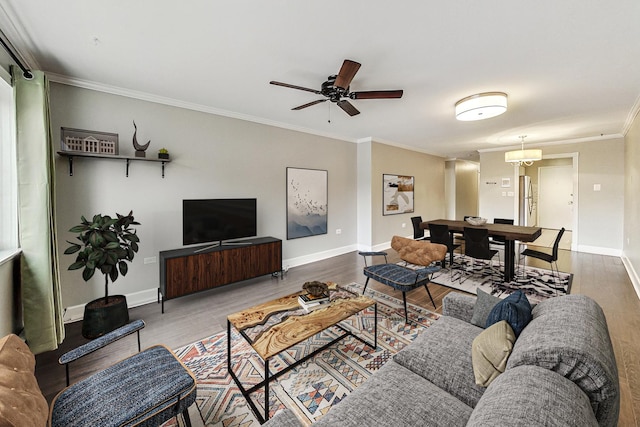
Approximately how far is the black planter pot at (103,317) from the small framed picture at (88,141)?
5.33 feet

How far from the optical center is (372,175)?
5.91 m

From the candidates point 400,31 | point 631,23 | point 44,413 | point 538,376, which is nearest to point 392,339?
point 538,376

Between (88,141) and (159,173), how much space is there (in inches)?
29.3

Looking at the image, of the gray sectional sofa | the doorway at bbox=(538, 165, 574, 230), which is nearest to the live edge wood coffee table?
the gray sectional sofa

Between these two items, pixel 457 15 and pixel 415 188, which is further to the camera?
pixel 415 188

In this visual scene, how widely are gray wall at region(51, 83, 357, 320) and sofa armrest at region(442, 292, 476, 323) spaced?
3135 millimetres

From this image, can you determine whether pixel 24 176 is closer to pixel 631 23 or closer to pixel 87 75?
pixel 87 75

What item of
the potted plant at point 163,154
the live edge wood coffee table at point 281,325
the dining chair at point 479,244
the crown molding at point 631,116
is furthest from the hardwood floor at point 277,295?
the crown molding at point 631,116

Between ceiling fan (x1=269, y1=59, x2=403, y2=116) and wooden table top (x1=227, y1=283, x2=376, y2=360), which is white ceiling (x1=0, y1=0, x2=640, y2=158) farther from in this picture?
wooden table top (x1=227, y1=283, x2=376, y2=360)

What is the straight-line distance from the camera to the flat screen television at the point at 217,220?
3414 millimetres

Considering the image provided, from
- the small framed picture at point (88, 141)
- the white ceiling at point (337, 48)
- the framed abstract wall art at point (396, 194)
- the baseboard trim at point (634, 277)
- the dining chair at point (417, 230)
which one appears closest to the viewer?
the white ceiling at point (337, 48)

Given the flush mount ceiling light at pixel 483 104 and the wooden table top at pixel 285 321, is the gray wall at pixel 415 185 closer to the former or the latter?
the flush mount ceiling light at pixel 483 104

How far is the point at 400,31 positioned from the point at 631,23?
1.69m

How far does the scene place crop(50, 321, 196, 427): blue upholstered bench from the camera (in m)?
1.19
